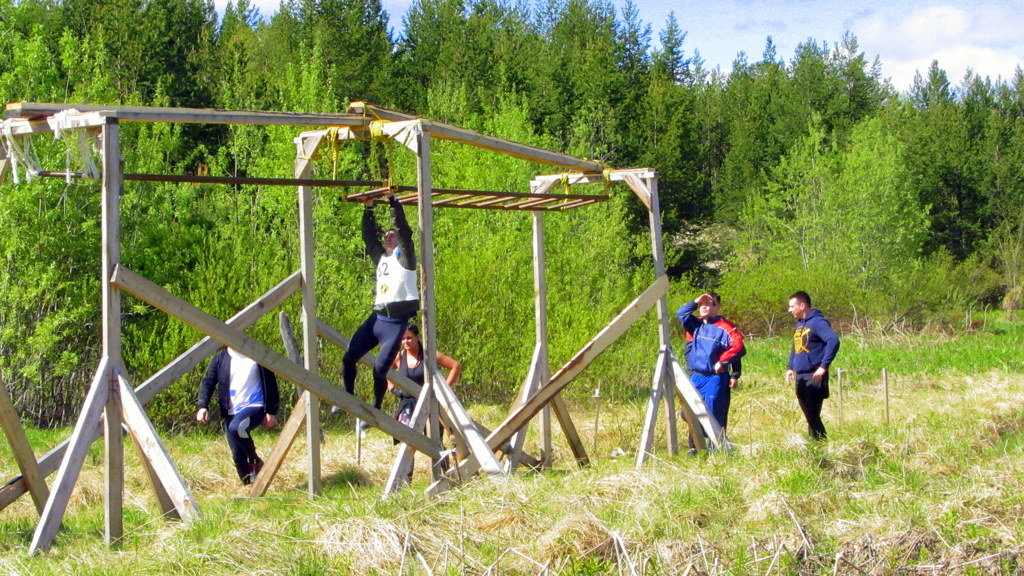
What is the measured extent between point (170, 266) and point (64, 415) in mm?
2713

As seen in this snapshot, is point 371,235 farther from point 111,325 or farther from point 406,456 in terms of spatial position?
point 111,325

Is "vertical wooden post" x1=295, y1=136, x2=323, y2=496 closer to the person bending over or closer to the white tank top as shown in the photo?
the white tank top

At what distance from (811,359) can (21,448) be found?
6.08m

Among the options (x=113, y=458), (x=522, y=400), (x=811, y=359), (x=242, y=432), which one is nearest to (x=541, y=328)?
(x=522, y=400)

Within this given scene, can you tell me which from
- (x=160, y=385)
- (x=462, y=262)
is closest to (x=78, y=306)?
(x=462, y=262)

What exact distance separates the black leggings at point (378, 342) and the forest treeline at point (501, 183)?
1.25 m

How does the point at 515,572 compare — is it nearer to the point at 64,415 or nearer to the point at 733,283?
the point at 64,415

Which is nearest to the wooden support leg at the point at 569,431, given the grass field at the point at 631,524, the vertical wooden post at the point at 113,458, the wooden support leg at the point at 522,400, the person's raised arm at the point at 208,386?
the wooden support leg at the point at 522,400

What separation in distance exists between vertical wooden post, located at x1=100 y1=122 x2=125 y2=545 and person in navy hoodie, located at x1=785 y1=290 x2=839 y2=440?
554 cm

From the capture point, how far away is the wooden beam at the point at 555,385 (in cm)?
708

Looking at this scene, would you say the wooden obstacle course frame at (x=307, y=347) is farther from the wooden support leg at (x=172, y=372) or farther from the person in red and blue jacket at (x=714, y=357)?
the person in red and blue jacket at (x=714, y=357)

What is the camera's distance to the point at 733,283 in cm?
3200

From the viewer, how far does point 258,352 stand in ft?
21.0

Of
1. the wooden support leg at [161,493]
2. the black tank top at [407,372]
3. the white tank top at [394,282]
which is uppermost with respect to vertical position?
the white tank top at [394,282]
